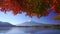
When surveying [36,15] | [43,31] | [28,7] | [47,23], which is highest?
[28,7]

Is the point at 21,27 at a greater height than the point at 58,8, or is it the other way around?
the point at 58,8

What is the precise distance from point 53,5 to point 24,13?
0.38m

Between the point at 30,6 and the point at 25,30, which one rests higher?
the point at 30,6

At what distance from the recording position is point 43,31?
5.28ft

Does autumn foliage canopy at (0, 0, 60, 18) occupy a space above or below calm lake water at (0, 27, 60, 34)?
above

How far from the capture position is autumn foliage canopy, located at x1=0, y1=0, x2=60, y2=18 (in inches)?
61.8

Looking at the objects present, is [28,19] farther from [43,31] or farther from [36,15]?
[43,31]

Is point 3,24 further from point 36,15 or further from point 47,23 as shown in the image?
point 47,23

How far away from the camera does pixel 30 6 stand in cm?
158

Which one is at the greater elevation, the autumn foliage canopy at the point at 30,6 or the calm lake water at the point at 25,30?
the autumn foliage canopy at the point at 30,6

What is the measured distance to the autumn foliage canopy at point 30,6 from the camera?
157 cm

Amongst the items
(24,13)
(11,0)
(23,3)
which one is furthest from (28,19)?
(11,0)

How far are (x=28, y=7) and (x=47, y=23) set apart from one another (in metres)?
0.31

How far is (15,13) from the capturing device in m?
1.58
